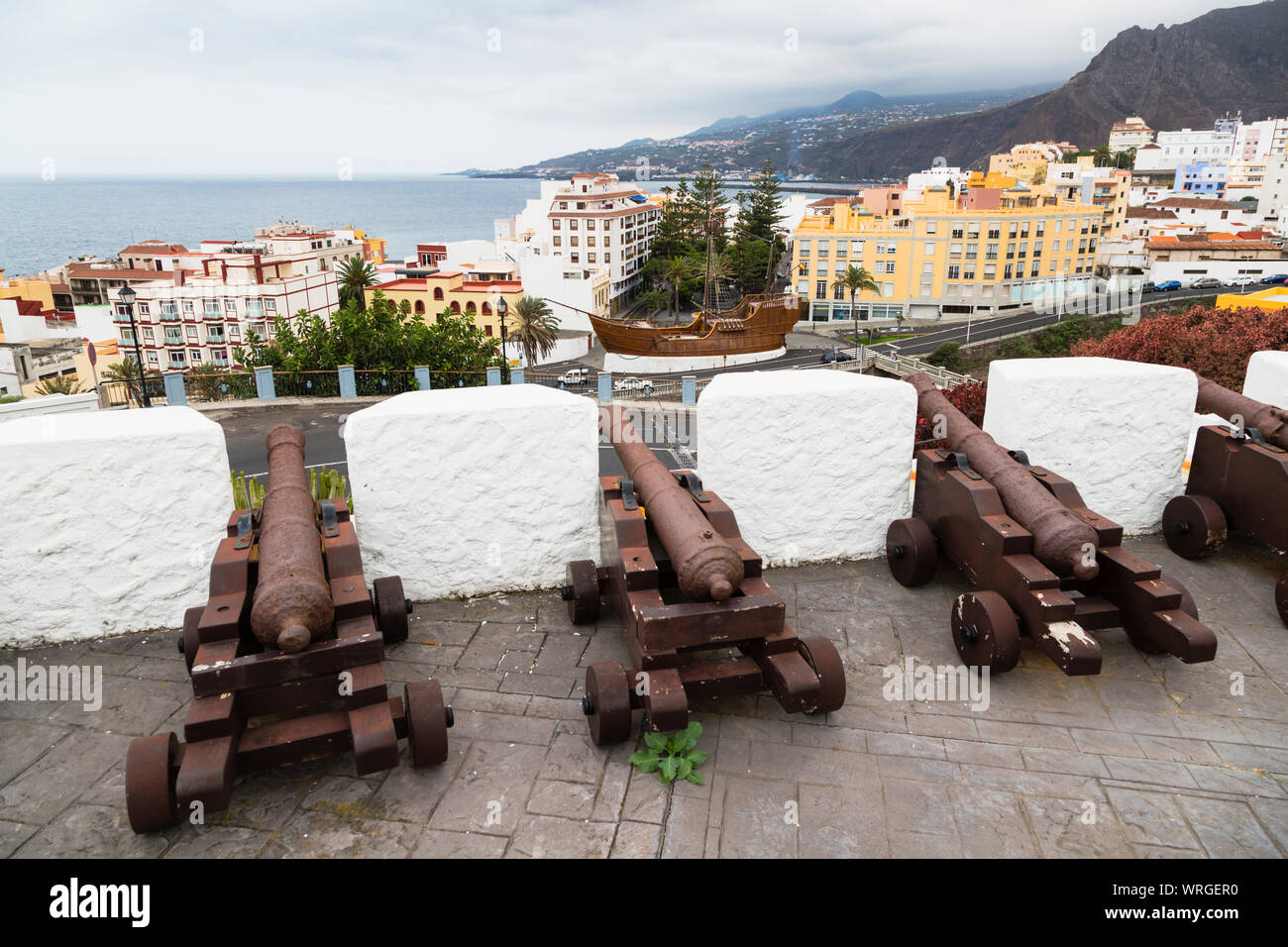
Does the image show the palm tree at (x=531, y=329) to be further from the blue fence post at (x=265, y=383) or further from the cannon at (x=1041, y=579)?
the cannon at (x=1041, y=579)

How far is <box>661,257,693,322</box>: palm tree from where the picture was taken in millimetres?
66312

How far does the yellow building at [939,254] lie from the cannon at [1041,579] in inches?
2423

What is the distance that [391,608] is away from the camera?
14.8 ft

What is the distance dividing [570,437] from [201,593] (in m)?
2.31

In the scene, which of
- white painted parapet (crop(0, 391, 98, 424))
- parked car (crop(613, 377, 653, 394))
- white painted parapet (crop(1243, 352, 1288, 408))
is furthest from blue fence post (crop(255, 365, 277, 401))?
parked car (crop(613, 377, 653, 394))

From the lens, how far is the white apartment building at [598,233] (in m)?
71.0

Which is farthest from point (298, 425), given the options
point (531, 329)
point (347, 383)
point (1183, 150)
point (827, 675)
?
point (1183, 150)

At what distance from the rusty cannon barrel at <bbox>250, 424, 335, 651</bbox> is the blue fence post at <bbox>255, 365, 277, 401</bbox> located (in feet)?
37.3

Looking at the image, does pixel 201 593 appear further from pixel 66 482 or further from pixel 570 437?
pixel 570 437

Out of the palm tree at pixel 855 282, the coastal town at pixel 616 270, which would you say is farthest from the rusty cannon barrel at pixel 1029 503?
the palm tree at pixel 855 282

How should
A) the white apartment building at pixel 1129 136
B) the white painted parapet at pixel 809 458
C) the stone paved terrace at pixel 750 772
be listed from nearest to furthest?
the stone paved terrace at pixel 750 772
the white painted parapet at pixel 809 458
the white apartment building at pixel 1129 136

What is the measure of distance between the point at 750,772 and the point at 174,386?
44.1 ft

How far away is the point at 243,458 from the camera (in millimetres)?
11156
